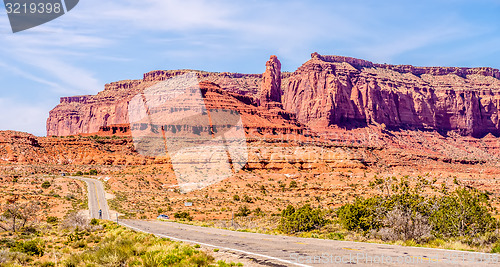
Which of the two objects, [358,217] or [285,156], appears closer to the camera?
[358,217]

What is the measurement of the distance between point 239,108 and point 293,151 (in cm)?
6349

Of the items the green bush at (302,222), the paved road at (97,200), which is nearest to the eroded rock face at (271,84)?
the paved road at (97,200)

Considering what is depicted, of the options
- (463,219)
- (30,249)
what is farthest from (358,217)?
(30,249)

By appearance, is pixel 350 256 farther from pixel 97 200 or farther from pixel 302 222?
pixel 97 200

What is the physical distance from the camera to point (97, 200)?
5288 cm

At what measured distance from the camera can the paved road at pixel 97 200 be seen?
4191 cm

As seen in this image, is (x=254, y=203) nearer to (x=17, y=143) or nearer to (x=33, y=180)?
(x=33, y=180)

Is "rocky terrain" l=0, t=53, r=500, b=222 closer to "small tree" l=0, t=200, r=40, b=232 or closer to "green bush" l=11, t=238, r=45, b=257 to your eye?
"small tree" l=0, t=200, r=40, b=232

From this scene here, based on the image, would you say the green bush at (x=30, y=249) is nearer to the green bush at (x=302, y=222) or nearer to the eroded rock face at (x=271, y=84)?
the green bush at (x=302, y=222)

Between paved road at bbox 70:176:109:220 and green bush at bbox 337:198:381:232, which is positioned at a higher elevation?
green bush at bbox 337:198:381:232

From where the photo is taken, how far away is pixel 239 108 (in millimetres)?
150375

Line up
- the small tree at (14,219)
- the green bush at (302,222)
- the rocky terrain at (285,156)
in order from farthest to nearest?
the rocky terrain at (285,156) < the small tree at (14,219) < the green bush at (302,222)

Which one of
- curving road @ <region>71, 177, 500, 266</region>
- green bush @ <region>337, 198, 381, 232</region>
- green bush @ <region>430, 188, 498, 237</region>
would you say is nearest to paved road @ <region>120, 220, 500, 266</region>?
curving road @ <region>71, 177, 500, 266</region>

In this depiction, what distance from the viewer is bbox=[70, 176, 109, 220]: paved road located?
41.9 m
